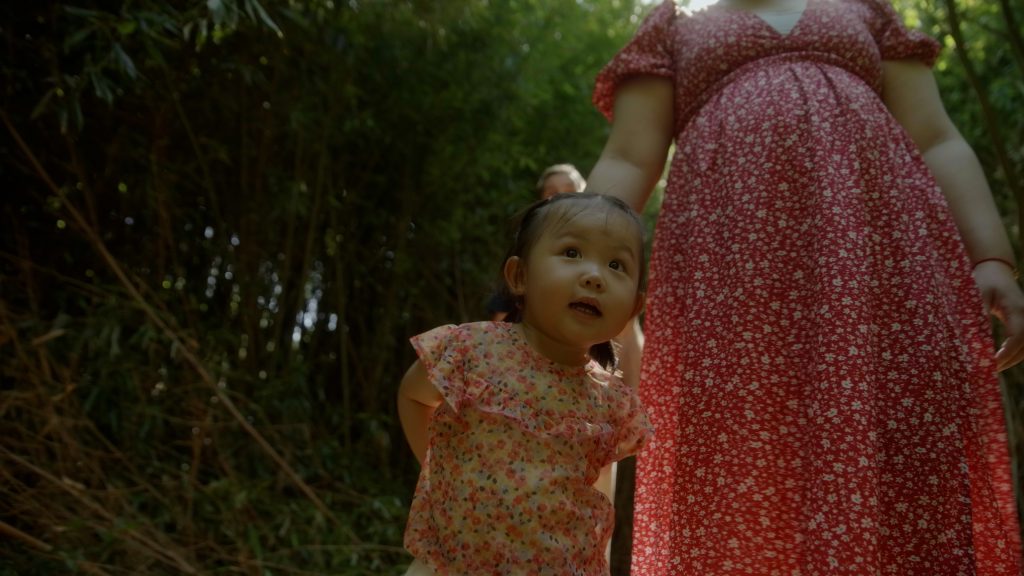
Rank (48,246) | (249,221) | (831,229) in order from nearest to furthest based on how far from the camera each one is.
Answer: (831,229) < (48,246) < (249,221)

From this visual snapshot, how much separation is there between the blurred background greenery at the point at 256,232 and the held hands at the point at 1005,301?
54cm

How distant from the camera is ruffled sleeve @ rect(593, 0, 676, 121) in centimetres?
161

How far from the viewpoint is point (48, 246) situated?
9.59ft

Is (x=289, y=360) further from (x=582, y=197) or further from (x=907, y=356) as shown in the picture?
(x=907, y=356)

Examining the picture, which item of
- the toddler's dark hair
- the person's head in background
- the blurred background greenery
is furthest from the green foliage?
the toddler's dark hair

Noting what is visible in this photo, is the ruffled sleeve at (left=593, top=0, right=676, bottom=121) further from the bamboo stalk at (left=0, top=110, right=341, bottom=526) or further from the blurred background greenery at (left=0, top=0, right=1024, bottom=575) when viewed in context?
the bamboo stalk at (left=0, top=110, right=341, bottom=526)

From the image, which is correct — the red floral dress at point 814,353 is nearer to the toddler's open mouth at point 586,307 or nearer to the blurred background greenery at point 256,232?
the toddler's open mouth at point 586,307

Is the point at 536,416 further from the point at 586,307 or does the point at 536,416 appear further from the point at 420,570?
the point at 420,570

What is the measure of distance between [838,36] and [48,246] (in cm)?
265

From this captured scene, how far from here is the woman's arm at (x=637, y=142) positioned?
5.10 feet

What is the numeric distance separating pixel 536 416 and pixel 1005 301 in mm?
818

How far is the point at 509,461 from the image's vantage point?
1.20 meters

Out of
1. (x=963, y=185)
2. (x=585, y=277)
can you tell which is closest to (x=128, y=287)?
(x=585, y=277)

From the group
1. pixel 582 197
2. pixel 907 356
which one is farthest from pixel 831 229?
pixel 582 197
